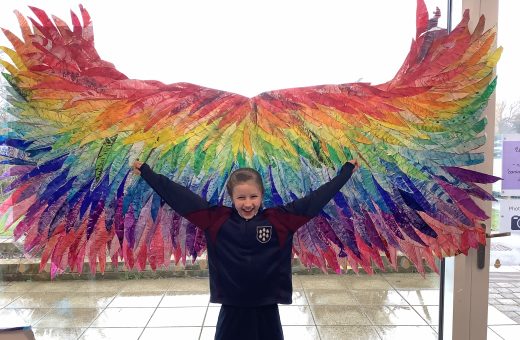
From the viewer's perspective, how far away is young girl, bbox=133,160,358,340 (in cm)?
106

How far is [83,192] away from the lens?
1.18 meters

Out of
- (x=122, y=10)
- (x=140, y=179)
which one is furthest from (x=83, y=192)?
(x=122, y=10)

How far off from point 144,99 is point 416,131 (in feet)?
2.58

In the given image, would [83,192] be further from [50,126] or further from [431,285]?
[431,285]

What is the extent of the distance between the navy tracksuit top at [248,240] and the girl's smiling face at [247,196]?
52 mm

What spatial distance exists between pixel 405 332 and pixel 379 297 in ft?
0.62

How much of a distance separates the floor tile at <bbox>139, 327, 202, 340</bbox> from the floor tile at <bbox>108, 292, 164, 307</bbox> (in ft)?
0.36

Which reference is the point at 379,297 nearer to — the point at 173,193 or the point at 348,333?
the point at 348,333

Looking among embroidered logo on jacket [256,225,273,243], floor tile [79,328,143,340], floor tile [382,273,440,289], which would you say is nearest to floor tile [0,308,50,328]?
floor tile [79,328,143,340]

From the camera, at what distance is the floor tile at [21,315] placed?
1747 millimetres

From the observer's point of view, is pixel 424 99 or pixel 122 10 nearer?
pixel 424 99

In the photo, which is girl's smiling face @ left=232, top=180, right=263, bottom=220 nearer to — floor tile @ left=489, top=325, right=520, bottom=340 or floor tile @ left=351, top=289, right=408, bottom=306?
floor tile @ left=351, top=289, right=408, bottom=306

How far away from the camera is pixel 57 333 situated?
70.6 inches

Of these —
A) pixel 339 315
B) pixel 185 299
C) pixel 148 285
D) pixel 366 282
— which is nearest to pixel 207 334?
pixel 185 299
